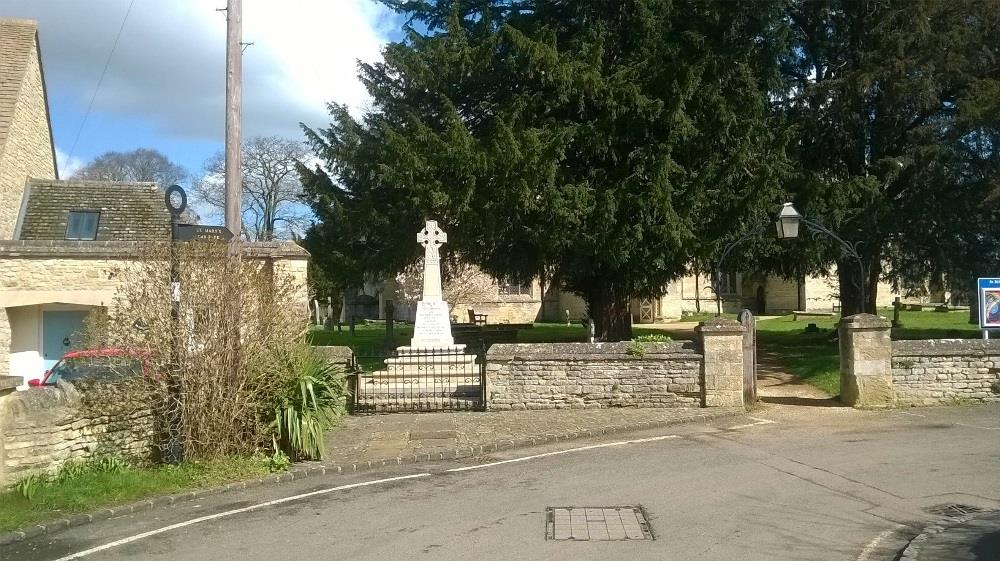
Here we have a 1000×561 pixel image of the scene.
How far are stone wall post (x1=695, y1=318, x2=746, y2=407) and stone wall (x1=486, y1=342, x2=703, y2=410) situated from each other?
19 centimetres

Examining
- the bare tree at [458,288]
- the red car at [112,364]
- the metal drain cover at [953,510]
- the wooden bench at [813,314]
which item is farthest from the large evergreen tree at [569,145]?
the wooden bench at [813,314]

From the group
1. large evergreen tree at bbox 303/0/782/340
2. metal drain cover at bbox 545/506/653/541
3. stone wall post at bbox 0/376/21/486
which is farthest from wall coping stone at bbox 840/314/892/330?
stone wall post at bbox 0/376/21/486

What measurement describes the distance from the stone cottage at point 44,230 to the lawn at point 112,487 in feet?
27.2

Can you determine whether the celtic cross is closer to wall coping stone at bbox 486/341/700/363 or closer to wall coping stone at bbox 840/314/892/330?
wall coping stone at bbox 486/341/700/363

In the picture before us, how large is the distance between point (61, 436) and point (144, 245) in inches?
94.7

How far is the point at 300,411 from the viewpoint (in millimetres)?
10305

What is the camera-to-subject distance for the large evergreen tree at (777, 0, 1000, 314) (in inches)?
802

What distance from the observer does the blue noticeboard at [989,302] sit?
50.6 feet

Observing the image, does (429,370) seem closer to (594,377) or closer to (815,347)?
(594,377)

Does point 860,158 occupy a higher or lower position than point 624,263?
higher

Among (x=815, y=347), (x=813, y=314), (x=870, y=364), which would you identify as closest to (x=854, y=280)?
(x=815, y=347)

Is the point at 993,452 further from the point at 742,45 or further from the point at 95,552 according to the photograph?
the point at 742,45

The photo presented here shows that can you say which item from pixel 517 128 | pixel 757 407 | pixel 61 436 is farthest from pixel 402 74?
pixel 61 436

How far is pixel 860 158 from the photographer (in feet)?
76.5
